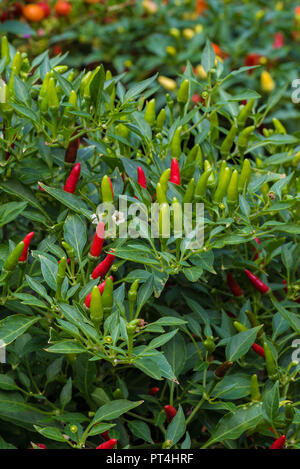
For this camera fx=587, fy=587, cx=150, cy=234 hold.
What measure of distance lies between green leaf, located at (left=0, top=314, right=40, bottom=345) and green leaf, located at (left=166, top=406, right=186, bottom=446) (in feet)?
0.92

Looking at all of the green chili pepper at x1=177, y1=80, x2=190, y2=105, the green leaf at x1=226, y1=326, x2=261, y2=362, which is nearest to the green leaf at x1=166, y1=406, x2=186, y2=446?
the green leaf at x1=226, y1=326, x2=261, y2=362

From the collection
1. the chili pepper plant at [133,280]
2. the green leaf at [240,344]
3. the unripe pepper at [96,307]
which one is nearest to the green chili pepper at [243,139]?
the chili pepper plant at [133,280]

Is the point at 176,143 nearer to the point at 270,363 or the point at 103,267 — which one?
the point at 103,267

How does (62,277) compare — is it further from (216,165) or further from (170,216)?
(216,165)

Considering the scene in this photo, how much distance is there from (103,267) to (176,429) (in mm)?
286

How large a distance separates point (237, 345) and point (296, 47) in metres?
2.17

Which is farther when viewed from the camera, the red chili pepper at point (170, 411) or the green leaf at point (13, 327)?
the red chili pepper at point (170, 411)

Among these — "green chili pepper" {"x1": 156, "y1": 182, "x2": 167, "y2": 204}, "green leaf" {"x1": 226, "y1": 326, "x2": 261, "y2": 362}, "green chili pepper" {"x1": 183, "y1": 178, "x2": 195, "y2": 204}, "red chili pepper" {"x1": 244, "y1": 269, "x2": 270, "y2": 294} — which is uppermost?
"green chili pepper" {"x1": 156, "y1": 182, "x2": 167, "y2": 204}

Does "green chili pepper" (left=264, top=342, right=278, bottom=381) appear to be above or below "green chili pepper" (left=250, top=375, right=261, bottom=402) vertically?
above

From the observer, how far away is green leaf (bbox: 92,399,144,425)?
0.89m

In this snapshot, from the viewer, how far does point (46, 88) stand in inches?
40.1

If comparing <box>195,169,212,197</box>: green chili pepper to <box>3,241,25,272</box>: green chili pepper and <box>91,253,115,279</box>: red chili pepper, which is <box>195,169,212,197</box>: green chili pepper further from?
<box>3,241,25,272</box>: green chili pepper

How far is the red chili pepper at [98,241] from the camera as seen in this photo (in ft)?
3.00

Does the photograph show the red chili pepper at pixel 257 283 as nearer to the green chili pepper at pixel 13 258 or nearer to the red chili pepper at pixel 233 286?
the red chili pepper at pixel 233 286
